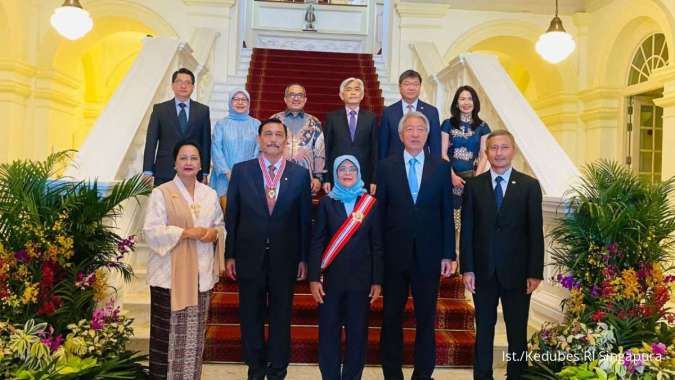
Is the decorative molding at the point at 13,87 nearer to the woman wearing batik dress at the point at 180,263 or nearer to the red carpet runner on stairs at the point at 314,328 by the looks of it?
the red carpet runner on stairs at the point at 314,328

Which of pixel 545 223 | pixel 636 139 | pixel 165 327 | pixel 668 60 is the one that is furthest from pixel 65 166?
pixel 636 139

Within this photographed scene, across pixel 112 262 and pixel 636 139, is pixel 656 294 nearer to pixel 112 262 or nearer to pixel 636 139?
pixel 112 262

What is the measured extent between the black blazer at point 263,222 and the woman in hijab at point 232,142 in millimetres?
880

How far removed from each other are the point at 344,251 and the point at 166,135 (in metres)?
1.69

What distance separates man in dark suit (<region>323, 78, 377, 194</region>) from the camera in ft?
14.0

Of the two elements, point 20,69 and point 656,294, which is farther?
point 20,69

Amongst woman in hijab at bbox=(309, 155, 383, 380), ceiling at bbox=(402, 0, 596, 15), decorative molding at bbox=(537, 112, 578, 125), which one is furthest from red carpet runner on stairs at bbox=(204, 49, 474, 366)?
decorative molding at bbox=(537, 112, 578, 125)

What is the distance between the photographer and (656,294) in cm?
337

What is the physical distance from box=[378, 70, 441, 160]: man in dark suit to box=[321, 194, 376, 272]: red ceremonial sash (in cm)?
87

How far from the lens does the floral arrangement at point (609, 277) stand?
129 inches

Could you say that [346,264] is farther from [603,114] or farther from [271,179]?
[603,114]

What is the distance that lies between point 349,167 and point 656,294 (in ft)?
6.04

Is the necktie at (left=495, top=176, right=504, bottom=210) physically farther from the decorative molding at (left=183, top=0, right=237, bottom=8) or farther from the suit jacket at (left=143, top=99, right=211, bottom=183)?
the decorative molding at (left=183, top=0, right=237, bottom=8)

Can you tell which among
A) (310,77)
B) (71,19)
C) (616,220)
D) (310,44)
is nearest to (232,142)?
(616,220)
